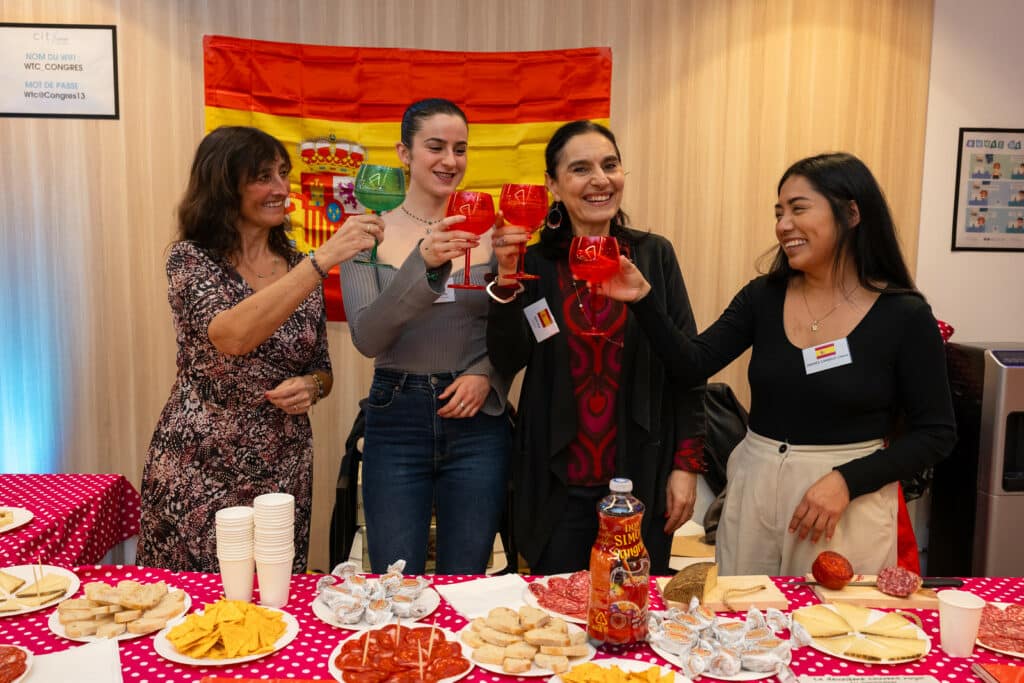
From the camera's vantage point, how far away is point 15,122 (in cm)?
347

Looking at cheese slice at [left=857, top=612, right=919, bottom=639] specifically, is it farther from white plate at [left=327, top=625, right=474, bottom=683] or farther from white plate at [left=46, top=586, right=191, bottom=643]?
white plate at [left=46, top=586, right=191, bottom=643]

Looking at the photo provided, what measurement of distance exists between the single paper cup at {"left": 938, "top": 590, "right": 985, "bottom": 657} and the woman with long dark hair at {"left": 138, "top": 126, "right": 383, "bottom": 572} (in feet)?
4.98

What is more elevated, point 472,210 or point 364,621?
point 472,210

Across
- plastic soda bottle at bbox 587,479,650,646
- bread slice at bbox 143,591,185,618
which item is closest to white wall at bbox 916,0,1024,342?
plastic soda bottle at bbox 587,479,650,646

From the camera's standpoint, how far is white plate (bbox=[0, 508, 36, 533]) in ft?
6.22

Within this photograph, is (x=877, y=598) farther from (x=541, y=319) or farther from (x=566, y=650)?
(x=541, y=319)

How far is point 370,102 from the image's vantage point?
352 centimetres

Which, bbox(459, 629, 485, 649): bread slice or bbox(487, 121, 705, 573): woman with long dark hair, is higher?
bbox(487, 121, 705, 573): woman with long dark hair

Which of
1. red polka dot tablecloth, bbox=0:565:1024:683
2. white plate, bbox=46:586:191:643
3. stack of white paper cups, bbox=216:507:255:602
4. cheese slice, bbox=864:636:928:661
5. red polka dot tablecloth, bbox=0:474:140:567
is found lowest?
red polka dot tablecloth, bbox=0:474:140:567

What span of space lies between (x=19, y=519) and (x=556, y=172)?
5.25 feet

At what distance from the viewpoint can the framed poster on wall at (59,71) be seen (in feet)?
11.3

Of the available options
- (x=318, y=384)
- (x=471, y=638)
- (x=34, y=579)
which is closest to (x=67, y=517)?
(x=34, y=579)

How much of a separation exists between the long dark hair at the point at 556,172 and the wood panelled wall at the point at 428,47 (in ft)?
5.44

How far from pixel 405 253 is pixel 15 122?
250 cm
